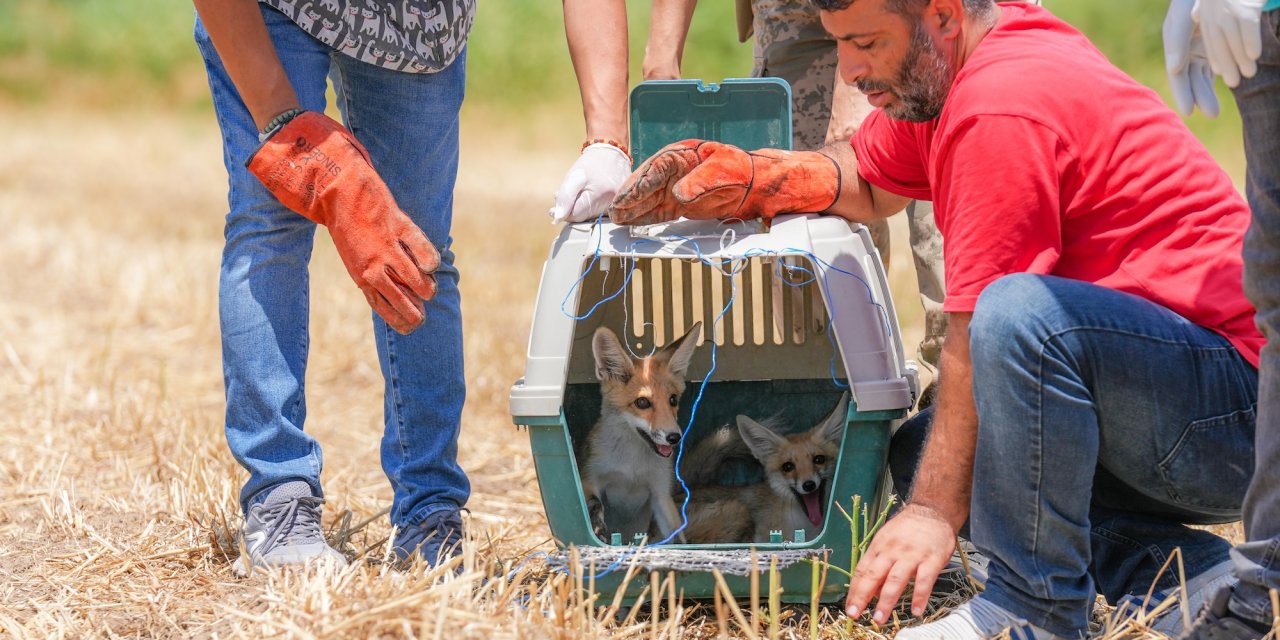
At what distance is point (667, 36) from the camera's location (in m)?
3.25

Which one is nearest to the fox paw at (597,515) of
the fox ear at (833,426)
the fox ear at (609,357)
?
the fox ear at (609,357)

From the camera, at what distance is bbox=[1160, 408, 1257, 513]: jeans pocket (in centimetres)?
202

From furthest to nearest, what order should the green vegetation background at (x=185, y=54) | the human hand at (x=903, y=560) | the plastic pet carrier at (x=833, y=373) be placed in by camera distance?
1. the green vegetation background at (x=185, y=54)
2. the plastic pet carrier at (x=833, y=373)
3. the human hand at (x=903, y=560)

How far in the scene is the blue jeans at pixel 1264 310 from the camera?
1732 millimetres

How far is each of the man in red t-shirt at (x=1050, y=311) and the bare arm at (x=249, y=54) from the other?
1.07 m

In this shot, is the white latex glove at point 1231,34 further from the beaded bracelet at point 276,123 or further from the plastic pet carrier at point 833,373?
the beaded bracelet at point 276,123

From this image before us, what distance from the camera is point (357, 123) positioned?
2.57 meters

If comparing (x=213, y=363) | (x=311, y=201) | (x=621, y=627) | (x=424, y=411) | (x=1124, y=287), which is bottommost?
(x=213, y=363)

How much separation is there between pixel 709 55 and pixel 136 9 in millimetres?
9640

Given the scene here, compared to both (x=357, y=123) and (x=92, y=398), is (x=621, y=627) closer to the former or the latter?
(x=357, y=123)

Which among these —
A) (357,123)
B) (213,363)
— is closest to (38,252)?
(213,363)

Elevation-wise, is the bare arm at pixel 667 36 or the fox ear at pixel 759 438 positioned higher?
the bare arm at pixel 667 36

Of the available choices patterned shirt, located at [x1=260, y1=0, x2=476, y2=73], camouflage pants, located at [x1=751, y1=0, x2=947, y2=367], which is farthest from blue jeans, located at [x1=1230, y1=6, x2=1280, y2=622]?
patterned shirt, located at [x1=260, y1=0, x2=476, y2=73]

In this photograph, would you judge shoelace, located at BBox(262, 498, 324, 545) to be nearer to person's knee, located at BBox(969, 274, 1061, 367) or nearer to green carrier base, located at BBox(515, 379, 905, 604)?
green carrier base, located at BBox(515, 379, 905, 604)
